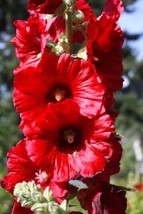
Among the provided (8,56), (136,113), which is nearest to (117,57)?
(8,56)

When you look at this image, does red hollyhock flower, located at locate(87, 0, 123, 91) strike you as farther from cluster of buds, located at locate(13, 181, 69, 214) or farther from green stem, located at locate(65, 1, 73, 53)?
cluster of buds, located at locate(13, 181, 69, 214)

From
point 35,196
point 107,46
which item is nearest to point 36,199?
point 35,196

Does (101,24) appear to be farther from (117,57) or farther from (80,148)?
(80,148)

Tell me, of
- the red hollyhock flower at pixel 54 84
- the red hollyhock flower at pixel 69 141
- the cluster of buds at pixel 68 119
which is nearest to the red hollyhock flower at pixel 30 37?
the cluster of buds at pixel 68 119

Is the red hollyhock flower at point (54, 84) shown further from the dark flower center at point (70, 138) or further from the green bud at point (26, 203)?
the green bud at point (26, 203)

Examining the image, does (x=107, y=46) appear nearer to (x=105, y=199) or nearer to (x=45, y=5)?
(x=45, y=5)

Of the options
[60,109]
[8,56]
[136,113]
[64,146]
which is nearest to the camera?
[60,109]
